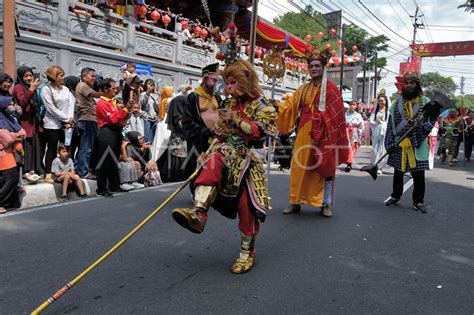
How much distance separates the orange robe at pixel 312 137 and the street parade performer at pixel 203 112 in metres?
0.95

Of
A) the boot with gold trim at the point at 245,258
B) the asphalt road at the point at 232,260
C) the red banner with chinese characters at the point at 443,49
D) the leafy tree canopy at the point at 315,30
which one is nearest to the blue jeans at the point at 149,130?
the asphalt road at the point at 232,260

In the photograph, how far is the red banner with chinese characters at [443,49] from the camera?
3625cm

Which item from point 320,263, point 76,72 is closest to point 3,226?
point 320,263

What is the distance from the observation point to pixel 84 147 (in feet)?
22.2

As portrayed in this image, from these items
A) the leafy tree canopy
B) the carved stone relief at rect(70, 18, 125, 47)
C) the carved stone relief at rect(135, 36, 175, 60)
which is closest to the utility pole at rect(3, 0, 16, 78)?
the carved stone relief at rect(70, 18, 125, 47)

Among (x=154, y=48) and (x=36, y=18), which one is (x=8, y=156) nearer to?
(x=36, y=18)

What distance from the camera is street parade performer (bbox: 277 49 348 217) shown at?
5031 millimetres

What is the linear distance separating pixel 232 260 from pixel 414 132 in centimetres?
355

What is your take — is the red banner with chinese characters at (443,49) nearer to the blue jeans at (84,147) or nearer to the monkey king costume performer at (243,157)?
the blue jeans at (84,147)

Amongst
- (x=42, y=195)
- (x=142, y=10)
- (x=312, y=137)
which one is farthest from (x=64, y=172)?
(x=142, y=10)

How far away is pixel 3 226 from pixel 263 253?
2695 mm

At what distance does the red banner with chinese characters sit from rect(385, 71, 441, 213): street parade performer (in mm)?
35372

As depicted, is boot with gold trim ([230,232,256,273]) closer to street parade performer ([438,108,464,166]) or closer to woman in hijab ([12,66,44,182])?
woman in hijab ([12,66,44,182])

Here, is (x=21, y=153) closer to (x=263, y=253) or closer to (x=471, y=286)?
(x=263, y=253)
